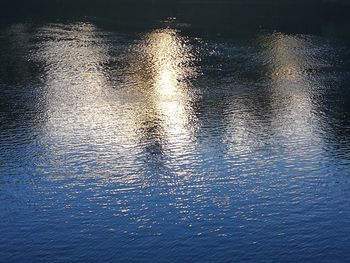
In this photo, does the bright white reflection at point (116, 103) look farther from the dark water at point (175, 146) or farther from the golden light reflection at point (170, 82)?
the dark water at point (175, 146)

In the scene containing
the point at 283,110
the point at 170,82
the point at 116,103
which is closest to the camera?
the point at 283,110

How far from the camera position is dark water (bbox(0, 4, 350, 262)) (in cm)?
4206

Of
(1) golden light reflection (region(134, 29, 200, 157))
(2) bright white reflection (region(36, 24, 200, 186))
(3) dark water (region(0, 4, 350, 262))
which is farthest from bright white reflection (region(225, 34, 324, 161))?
(2) bright white reflection (region(36, 24, 200, 186))

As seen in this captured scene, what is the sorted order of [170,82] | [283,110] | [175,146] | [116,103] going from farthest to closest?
[170,82] → [116,103] → [283,110] → [175,146]

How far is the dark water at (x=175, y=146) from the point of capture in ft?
138

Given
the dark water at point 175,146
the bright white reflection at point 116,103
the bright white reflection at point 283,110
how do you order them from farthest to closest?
the bright white reflection at point 283,110
the bright white reflection at point 116,103
the dark water at point 175,146

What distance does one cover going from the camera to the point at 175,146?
195 feet

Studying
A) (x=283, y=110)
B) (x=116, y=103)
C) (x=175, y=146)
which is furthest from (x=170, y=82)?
(x=175, y=146)

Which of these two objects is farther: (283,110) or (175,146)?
(283,110)

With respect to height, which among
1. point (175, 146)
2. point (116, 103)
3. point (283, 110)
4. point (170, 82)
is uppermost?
point (170, 82)

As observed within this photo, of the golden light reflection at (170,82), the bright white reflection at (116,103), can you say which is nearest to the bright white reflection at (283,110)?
the golden light reflection at (170,82)

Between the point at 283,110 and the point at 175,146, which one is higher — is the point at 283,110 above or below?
above

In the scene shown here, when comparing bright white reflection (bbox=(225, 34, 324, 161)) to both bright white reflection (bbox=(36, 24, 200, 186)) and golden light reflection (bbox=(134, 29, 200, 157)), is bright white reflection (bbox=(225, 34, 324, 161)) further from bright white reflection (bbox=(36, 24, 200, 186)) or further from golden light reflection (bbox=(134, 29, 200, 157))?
bright white reflection (bbox=(36, 24, 200, 186))

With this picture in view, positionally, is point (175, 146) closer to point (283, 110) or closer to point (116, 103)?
point (116, 103)
